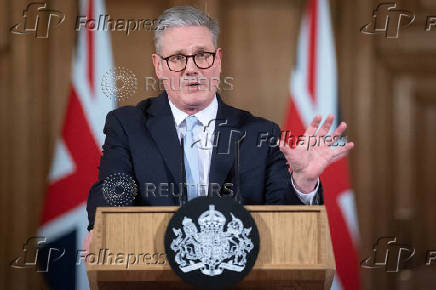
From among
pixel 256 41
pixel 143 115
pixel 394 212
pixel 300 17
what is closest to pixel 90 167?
pixel 143 115

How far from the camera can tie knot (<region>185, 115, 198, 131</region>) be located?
251 centimetres

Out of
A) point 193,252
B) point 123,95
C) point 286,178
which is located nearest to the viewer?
point 193,252

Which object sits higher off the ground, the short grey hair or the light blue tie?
the short grey hair

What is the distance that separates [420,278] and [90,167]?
5.32ft

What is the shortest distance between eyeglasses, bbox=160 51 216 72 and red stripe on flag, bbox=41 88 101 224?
803 millimetres

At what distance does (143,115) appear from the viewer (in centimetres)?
249

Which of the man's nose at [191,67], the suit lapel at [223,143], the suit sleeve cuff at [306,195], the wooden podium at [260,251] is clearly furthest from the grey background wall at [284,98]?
the wooden podium at [260,251]

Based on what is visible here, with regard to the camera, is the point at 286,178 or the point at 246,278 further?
the point at 286,178

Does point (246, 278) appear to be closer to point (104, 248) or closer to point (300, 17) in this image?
point (104, 248)

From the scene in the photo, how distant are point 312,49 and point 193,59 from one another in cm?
90

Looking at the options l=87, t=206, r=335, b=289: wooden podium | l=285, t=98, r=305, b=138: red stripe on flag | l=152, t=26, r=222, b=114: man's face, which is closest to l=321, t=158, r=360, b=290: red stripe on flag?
l=285, t=98, r=305, b=138: red stripe on flag

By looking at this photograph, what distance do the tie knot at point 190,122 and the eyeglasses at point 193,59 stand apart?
190 mm

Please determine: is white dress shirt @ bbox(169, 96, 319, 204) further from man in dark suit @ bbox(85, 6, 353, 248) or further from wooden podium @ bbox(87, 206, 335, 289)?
wooden podium @ bbox(87, 206, 335, 289)

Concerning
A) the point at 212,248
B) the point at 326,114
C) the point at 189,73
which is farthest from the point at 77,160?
the point at 212,248
